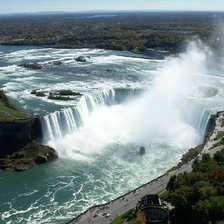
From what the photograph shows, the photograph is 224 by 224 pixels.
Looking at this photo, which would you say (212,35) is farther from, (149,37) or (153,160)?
(153,160)

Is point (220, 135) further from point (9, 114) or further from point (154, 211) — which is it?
point (9, 114)

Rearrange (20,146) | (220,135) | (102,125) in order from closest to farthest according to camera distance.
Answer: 1. (20,146)
2. (220,135)
3. (102,125)

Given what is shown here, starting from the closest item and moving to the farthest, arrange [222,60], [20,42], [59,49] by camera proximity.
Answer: [222,60]
[59,49]
[20,42]

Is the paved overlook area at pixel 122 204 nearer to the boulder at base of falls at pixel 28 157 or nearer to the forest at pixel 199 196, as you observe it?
the forest at pixel 199 196

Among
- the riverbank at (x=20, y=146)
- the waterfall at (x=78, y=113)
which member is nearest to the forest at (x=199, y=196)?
the riverbank at (x=20, y=146)

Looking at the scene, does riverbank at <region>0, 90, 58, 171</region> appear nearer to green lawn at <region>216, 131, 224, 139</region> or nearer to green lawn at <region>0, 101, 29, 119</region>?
green lawn at <region>0, 101, 29, 119</region>

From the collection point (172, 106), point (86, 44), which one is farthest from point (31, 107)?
point (86, 44)

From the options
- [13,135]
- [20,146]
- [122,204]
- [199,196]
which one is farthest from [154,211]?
[13,135]
